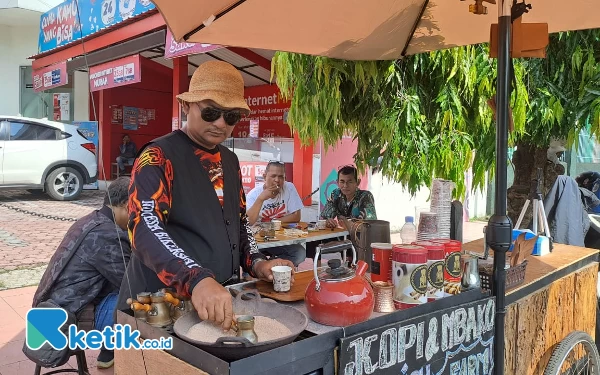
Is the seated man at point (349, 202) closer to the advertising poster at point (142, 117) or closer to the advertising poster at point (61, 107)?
the advertising poster at point (61, 107)

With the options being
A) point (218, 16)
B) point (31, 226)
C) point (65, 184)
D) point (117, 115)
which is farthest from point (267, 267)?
point (117, 115)

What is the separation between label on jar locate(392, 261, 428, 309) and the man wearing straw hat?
18.3 inches

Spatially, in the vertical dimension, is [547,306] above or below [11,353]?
above

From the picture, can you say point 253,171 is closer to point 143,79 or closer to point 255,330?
point 255,330

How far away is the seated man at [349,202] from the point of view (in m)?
5.12

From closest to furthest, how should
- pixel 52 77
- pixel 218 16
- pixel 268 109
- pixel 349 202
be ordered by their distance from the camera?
1. pixel 218 16
2. pixel 349 202
3. pixel 52 77
4. pixel 268 109

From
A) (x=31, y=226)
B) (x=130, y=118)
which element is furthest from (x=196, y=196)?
(x=130, y=118)

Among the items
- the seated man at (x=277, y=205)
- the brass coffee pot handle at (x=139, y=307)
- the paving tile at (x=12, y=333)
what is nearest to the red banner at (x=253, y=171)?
the seated man at (x=277, y=205)

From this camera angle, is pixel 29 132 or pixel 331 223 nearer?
pixel 331 223

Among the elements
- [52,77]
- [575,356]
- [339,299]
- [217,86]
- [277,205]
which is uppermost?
[52,77]

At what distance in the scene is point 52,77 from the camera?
1138 cm

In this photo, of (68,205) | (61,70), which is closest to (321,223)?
(68,205)

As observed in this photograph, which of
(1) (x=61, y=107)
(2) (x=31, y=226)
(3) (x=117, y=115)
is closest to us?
(2) (x=31, y=226)

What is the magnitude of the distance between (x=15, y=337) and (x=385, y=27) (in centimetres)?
366
